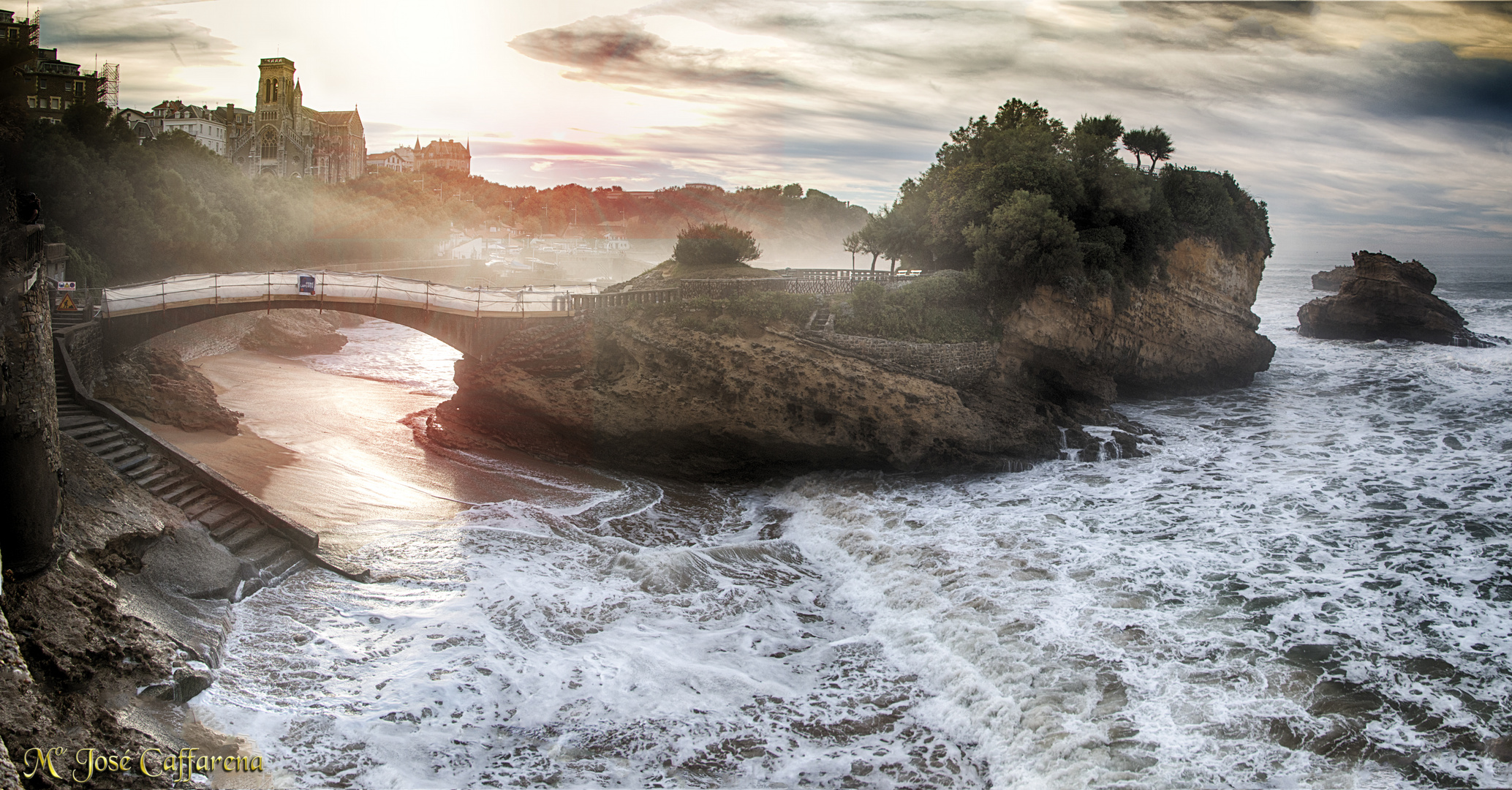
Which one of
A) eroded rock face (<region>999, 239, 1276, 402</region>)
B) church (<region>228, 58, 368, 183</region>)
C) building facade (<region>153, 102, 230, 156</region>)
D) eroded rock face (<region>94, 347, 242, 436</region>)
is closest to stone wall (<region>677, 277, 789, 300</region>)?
eroded rock face (<region>999, 239, 1276, 402</region>)

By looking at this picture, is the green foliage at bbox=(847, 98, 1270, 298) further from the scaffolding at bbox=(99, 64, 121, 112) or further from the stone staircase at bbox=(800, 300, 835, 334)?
the scaffolding at bbox=(99, 64, 121, 112)

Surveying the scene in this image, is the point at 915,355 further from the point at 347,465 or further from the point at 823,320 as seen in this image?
the point at 347,465

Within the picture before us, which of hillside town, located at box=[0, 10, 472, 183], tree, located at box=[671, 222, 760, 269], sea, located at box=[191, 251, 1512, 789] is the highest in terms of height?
hillside town, located at box=[0, 10, 472, 183]

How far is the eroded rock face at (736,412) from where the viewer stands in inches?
881

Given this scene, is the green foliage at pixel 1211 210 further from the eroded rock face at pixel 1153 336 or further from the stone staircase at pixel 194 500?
the stone staircase at pixel 194 500

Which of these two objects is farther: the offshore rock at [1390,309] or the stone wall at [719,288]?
the offshore rock at [1390,309]

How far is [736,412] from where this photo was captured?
73.8 feet

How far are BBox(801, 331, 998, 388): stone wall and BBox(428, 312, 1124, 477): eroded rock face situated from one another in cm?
49

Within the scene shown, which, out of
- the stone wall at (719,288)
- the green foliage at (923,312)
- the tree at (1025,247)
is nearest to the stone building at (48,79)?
the stone wall at (719,288)

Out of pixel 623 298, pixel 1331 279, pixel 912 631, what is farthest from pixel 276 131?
pixel 1331 279

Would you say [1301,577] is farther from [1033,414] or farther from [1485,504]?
[1033,414]

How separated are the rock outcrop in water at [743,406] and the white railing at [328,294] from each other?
1207mm

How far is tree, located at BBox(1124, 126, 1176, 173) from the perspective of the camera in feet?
110

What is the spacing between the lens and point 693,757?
10742 mm
